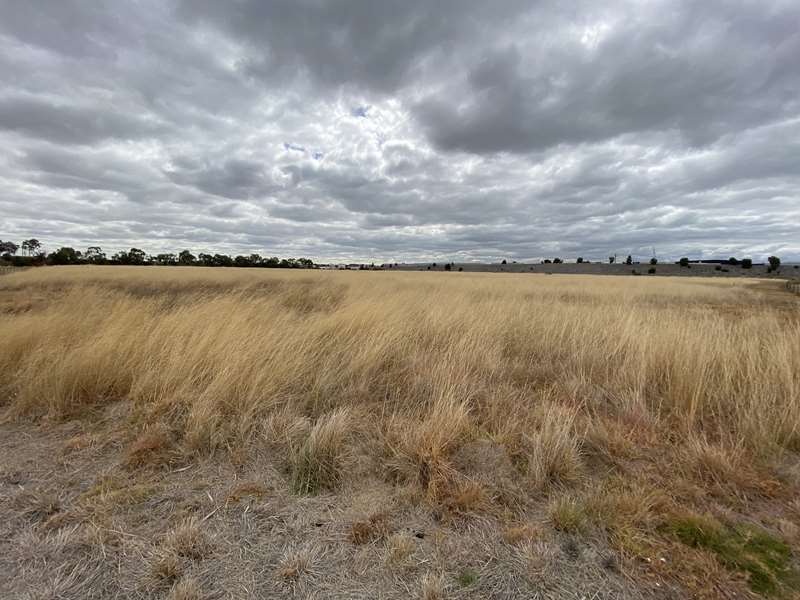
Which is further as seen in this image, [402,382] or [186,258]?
[186,258]

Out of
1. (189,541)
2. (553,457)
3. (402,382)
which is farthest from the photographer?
(402,382)

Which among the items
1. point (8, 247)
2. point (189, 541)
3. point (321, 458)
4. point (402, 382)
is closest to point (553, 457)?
point (321, 458)

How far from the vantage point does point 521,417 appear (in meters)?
3.61

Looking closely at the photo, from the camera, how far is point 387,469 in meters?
2.72

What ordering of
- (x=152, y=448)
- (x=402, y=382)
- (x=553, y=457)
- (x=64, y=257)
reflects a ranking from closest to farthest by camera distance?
(x=553, y=457) < (x=152, y=448) < (x=402, y=382) < (x=64, y=257)

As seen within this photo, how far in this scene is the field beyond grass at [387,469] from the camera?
1.85 m

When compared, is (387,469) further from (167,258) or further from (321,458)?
(167,258)

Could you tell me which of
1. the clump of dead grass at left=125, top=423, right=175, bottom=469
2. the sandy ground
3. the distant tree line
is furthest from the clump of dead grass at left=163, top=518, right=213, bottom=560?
the distant tree line

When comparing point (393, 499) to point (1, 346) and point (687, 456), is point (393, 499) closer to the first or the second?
point (687, 456)

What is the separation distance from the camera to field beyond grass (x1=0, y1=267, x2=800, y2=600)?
6.07ft

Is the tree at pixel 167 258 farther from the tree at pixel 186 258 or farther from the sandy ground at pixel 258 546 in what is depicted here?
the sandy ground at pixel 258 546

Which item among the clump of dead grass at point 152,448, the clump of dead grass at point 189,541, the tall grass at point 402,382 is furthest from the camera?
the tall grass at point 402,382

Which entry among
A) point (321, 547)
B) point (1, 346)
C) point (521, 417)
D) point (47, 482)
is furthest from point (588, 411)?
point (1, 346)

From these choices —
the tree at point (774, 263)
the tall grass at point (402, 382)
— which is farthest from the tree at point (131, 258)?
the tree at point (774, 263)
